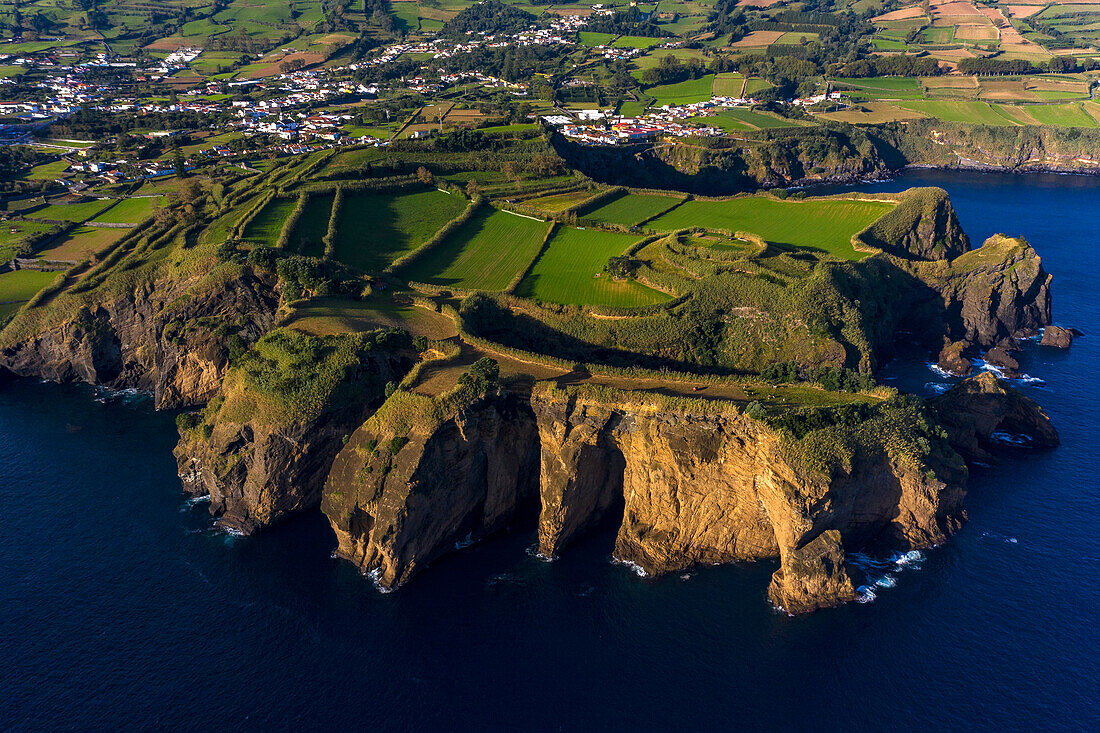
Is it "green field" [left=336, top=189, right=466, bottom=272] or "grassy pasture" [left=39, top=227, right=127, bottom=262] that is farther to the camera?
"grassy pasture" [left=39, top=227, right=127, bottom=262]

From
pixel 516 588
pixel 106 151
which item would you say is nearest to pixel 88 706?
pixel 516 588

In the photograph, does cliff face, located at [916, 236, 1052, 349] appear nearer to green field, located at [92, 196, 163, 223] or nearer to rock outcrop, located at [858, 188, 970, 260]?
rock outcrop, located at [858, 188, 970, 260]

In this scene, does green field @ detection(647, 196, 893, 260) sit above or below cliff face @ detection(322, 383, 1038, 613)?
above

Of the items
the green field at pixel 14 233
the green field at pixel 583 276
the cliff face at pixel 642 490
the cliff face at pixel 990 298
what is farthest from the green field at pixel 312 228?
the cliff face at pixel 990 298

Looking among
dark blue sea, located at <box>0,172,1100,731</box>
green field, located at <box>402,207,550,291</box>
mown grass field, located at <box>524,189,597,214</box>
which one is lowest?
dark blue sea, located at <box>0,172,1100,731</box>

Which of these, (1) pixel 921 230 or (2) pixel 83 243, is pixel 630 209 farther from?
(2) pixel 83 243

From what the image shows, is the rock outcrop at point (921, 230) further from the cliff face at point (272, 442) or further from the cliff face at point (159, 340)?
the cliff face at point (159, 340)

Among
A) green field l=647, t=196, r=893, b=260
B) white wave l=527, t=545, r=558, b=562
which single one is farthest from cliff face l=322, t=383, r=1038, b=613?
green field l=647, t=196, r=893, b=260
